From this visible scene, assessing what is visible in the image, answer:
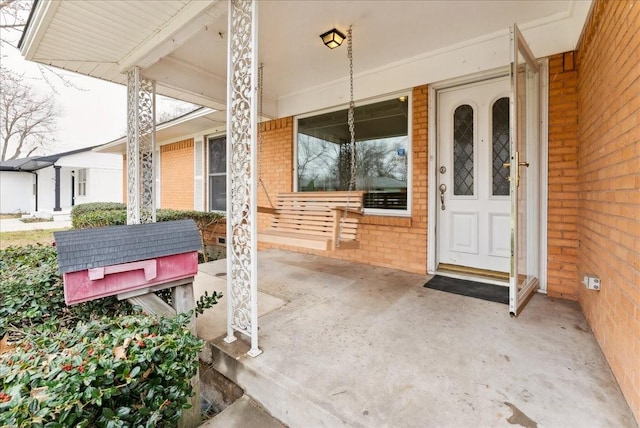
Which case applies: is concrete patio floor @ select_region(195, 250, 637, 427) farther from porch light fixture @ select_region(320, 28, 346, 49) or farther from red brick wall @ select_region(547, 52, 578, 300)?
porch light fixture @ select_region(320, 28, 346, 49)

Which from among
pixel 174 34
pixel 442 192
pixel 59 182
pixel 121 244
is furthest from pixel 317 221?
pixel 59 182

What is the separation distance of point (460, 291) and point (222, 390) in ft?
8.17

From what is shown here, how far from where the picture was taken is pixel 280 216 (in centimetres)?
410

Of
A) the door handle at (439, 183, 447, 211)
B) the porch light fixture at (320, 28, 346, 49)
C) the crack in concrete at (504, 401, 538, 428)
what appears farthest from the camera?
the door handle at (439, 183, 447, 211)

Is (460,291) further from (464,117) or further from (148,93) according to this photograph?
(148,93)

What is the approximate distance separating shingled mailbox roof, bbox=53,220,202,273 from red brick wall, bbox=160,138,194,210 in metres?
6.15

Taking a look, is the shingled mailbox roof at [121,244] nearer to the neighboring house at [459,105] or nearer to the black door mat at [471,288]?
the neighboring house at [459,105]

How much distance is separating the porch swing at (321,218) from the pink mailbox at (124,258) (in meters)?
1.24

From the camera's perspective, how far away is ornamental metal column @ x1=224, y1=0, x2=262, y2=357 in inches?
80.4

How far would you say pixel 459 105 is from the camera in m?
3.69

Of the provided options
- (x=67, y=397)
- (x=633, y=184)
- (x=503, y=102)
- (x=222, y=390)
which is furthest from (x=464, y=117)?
(x=67, y=397)

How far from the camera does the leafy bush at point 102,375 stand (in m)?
1.01

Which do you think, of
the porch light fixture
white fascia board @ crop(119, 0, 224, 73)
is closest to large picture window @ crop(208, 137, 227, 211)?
white fascia board @ crop(119, 0, 224, 73)

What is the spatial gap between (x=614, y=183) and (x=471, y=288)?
1.78m
